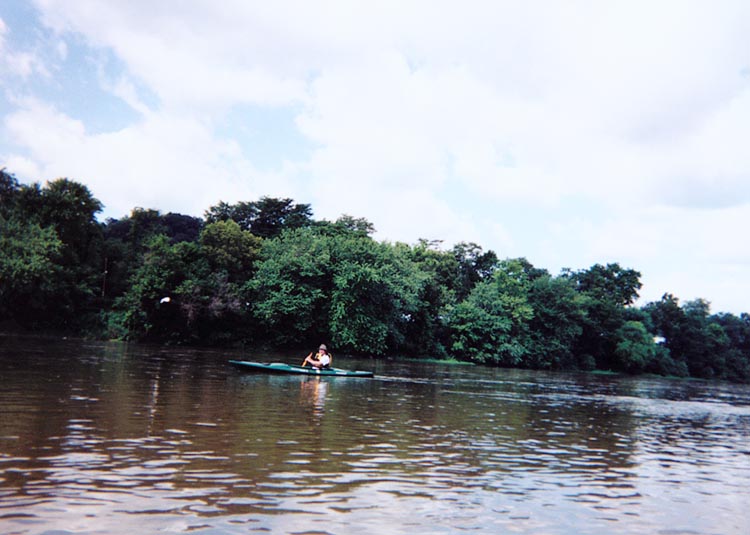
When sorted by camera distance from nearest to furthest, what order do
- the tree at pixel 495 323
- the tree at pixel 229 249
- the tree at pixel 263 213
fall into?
the tree at pixel 229 249
the tree at pixel 495 323
the tree at pixel 263 213

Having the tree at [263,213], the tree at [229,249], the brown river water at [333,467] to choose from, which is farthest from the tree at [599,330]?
the brown river water at [333,467]

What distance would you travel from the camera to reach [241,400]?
15812 millimetres

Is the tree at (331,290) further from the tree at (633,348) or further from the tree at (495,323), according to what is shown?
the tree at (633,348)

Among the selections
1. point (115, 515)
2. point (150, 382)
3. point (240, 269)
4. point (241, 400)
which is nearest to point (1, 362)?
point (150, 382)

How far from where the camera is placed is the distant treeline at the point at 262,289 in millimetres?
50000

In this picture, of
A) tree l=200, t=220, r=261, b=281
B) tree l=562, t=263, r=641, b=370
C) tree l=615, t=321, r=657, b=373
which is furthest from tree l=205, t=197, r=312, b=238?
tree l=615, t=321, r=657, b=373

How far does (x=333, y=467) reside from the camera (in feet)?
29.2

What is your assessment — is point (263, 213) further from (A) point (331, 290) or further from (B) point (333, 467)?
(B) point (333, 467)

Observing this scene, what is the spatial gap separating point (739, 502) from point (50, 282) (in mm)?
51138

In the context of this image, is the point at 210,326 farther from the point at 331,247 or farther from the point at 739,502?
the point at 739,502

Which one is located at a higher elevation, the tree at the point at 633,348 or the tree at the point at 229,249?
the tree at the point at 229,249

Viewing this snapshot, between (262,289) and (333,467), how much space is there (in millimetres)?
44354

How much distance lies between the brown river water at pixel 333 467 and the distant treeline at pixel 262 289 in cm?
2812

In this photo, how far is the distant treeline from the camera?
50.0 metres
